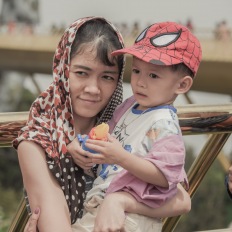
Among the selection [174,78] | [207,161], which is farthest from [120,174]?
[207,161]

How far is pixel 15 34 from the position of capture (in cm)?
871

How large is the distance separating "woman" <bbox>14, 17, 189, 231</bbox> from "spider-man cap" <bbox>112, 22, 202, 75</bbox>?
0.06 meters

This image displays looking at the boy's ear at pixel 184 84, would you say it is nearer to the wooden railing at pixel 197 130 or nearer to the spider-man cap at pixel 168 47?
the spider-man cap at pixel 168 47

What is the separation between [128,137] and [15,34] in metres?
7.93

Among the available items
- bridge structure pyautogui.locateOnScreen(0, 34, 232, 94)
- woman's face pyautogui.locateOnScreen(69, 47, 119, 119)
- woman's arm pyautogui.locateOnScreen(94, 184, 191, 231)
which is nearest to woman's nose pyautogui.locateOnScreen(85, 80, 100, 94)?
woman's face pyautogui.locateOnScreen(69, 47, 119, 119)

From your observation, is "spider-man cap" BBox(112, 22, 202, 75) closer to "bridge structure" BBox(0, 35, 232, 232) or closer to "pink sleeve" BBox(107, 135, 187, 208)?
"pink sleeve" BBox(107, 135, 187, 208)

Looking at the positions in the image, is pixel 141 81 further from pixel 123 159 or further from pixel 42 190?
pixel 42 190

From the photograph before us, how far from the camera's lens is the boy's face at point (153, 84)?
104 cm

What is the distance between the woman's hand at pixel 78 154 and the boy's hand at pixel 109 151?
0.04 meters

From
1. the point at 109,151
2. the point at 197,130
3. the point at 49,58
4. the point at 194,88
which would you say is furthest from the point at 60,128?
the point at 49,58

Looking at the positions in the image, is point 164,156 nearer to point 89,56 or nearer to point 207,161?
point 89,56

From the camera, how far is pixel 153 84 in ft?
3.39

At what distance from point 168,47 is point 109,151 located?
0.23 metres

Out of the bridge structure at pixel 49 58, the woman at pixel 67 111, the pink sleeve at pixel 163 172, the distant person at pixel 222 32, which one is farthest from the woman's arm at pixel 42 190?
the distant person at pixel 222 32
